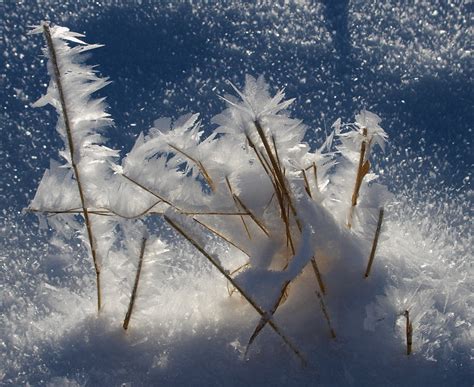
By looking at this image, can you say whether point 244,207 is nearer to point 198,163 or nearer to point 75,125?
point 198,163

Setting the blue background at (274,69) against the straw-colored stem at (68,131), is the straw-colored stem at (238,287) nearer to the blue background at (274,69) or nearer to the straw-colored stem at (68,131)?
the straw-colored stem at (68,131)

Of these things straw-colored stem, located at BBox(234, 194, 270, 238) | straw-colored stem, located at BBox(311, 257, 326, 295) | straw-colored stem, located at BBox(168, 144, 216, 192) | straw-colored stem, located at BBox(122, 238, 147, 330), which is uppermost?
straw-colored stem, located at BBox(168, 144, 216, 192)

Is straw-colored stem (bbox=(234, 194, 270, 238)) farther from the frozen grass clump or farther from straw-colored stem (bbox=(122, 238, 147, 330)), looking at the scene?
straw-colored stem (bbox=(122, 238, 147, 330))

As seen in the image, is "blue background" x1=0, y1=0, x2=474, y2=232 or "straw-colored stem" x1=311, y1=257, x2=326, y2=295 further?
"blue background" x1=0, y1=0, x2=474, y2=232

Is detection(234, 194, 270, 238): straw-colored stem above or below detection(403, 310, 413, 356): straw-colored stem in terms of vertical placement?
above

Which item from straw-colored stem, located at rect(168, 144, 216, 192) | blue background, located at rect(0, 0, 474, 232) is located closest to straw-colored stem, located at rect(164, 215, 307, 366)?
straw-colored stem, located at rect(168, 144, 216, 192)

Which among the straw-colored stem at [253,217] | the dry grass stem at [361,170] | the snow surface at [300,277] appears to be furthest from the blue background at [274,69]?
the straw-colored stem at [253,217]

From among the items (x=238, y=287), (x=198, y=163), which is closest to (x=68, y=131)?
(x=198, y=163)

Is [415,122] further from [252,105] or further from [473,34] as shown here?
[252,105]
